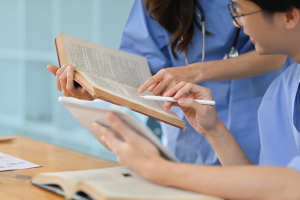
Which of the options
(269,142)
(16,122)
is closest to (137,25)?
(269,142)

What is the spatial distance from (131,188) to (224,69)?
67 cm

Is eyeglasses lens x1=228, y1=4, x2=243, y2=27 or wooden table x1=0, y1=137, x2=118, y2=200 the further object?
eyeglasses lens x1=228, y1=4, x2=243, y2=27

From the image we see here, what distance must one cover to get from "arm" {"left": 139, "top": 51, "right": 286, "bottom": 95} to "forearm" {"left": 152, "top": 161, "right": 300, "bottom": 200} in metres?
0.43

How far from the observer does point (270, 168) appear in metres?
0.48

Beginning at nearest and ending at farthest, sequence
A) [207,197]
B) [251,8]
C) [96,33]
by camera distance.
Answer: [207,197]
[251,8]
[96,33]

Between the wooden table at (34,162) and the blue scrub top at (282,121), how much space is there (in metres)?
0.43

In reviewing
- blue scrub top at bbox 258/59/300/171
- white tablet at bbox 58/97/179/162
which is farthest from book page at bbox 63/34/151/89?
blue scrub top at bbox 258/59/300/171

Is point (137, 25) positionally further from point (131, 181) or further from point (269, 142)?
point (131, 181)

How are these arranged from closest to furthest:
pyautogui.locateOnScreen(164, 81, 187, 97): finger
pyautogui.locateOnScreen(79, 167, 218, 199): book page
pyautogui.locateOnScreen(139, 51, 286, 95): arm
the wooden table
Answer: pyautogui.locateOnScreen(79, 167, 218, 199): book page < the wooden table < pyautogui.locateOnScreen(164, 81, 187, 97): finger < pyautogui.locateOnScreen(139, 51, 286, 95): arm

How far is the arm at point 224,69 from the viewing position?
36.9 inches

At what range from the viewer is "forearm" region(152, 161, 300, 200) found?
0.47 metres

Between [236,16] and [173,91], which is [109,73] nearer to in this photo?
[173,91]

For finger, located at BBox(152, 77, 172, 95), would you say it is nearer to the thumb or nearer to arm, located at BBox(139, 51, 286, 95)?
arm, located at BBox(139, 51, 286, 95)

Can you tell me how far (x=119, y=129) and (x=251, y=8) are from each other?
1.50 feet
